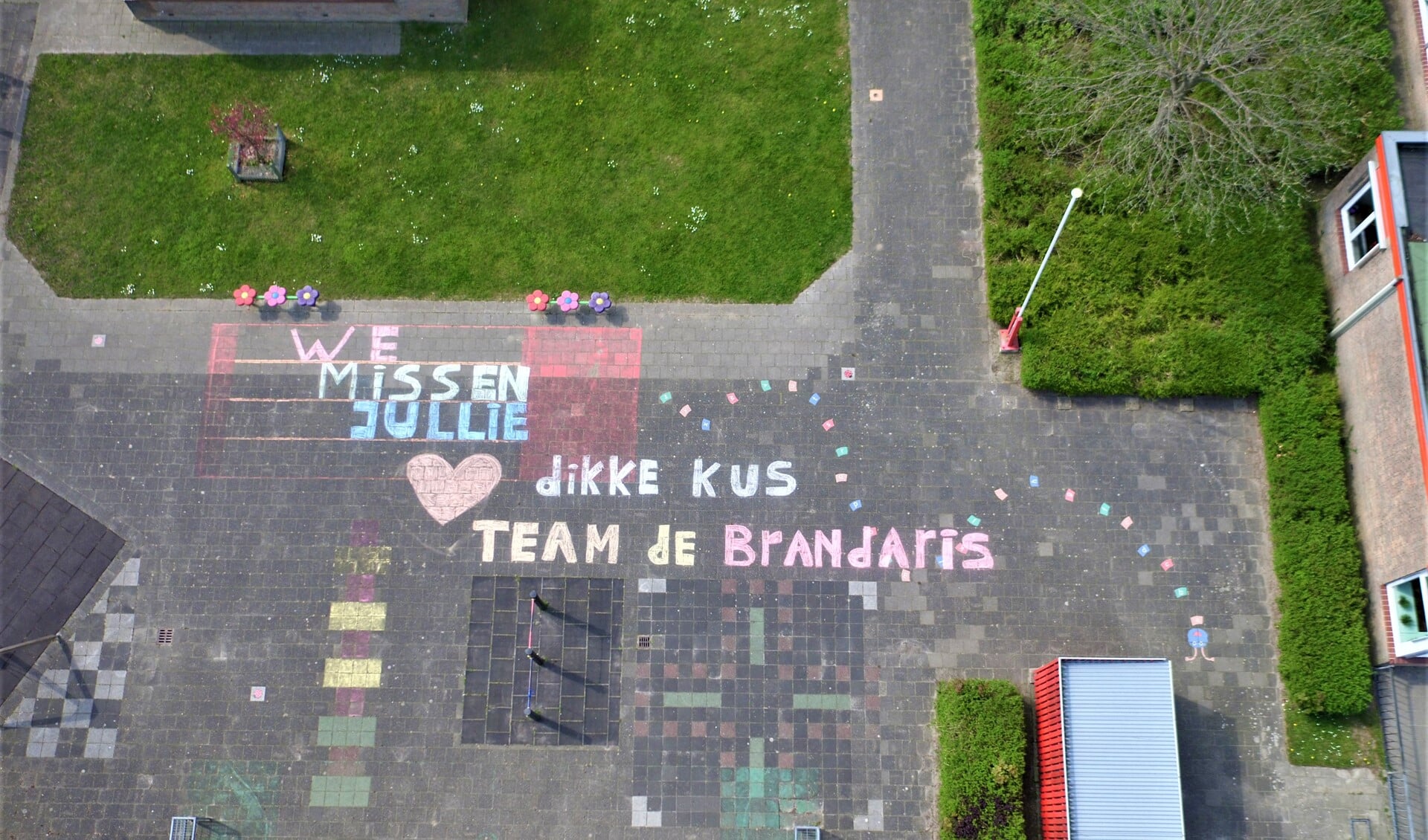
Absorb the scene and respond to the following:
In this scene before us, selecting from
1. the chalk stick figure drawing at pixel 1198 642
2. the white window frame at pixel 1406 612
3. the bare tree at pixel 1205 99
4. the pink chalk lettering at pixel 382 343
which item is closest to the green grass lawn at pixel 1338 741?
the white window frame at pixel 1406 612

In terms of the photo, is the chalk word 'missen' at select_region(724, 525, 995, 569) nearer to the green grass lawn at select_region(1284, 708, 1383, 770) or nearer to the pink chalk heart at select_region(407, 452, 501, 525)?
the pink chalk heart at select_region(407, 452, 501, 525)

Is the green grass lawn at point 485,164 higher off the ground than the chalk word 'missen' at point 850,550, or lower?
higher

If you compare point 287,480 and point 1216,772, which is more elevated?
point 287,480

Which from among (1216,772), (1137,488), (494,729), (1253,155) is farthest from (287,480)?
(1253,155)

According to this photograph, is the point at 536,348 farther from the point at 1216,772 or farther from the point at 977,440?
the point at 1216,772

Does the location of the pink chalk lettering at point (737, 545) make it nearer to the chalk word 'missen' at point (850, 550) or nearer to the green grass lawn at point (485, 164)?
the chalk word 'missen' at point (850, 550)

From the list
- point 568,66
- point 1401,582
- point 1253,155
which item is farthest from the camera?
point 568,66
